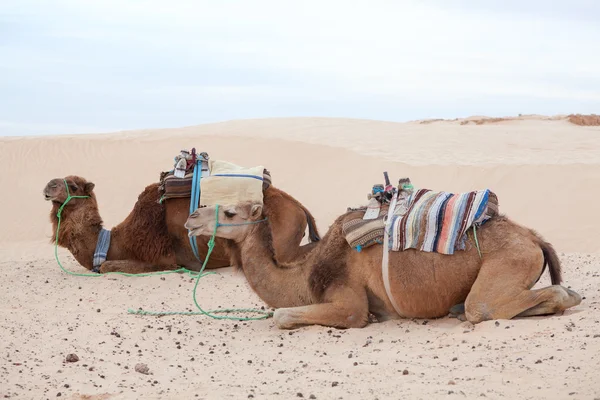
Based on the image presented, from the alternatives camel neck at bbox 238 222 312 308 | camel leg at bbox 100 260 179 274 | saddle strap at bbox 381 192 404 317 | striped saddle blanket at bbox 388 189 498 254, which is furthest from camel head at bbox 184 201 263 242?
camel leg at bbox 100 260 179 274

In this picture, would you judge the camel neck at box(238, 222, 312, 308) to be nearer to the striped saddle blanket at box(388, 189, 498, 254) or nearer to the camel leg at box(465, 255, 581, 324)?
the striped saddle blanket at box(388, 189, 498, 254)

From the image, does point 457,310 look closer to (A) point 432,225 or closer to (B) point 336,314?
(A) point 432,225

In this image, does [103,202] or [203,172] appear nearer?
[203,172]

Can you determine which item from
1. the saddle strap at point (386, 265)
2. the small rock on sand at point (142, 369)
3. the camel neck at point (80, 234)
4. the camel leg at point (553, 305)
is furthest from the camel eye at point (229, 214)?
the camel neck at point (80, 234)

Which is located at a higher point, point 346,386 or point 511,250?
point 511,250

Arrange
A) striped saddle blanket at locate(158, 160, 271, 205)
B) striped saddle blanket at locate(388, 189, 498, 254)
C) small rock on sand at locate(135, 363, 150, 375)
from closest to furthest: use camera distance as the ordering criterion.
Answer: small rock on sand at locate(135, 363, 150, 375), striped saddle blanket at locate(388, 189, 498, 254), striped saddle blanket at locate(158, 160, 271, 205)

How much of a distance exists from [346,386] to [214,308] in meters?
3.43

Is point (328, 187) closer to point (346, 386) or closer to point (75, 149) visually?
point (75, 149)

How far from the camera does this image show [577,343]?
527 centimetres

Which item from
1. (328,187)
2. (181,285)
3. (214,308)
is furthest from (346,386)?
(328,187)

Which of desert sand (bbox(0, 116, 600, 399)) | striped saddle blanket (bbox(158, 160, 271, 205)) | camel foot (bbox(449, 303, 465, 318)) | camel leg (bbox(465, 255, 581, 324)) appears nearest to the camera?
desert sand (bbox(0, 116, 600, 399))

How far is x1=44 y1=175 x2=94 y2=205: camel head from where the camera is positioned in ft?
33.3

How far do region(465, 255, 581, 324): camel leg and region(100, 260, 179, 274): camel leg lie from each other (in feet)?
14.9

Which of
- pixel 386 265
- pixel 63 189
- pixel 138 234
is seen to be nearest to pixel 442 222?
pixel 386 265
